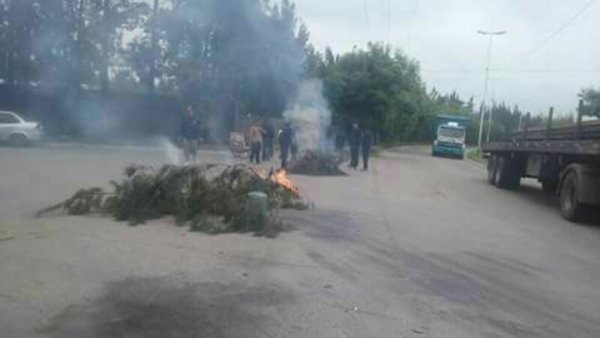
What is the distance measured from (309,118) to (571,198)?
14.7 m

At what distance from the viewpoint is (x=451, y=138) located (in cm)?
5044

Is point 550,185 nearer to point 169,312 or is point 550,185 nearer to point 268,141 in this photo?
point 268,141

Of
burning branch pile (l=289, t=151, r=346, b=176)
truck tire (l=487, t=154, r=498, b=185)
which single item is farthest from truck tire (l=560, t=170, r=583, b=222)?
truck tire (l=487, t=154, r=498, b=185)

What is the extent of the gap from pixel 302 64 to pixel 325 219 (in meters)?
15.4

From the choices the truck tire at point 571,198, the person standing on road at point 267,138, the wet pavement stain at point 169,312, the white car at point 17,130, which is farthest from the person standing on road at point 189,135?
the wet pavement stain at point 169,312

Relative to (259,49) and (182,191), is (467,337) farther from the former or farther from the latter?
(259,49)

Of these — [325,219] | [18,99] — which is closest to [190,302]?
[325,219]

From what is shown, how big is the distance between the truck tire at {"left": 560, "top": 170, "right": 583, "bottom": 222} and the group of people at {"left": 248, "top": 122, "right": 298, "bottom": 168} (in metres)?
9.42

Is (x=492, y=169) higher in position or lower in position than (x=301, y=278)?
lower

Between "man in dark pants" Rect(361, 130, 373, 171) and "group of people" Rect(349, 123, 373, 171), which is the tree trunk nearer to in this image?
"group of people" Rect(349, 123, 373, 171)

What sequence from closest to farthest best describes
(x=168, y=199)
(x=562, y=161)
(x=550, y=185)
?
1. (x=168, y=199)
2. (x=562, y=161)
3. (x=550, y=185)

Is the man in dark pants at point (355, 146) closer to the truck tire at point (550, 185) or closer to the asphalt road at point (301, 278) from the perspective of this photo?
the truck tire at point (550, 185)

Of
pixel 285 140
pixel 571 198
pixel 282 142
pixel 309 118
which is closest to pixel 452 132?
pixel 309 118

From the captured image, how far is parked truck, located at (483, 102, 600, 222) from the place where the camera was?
45.4 feet
